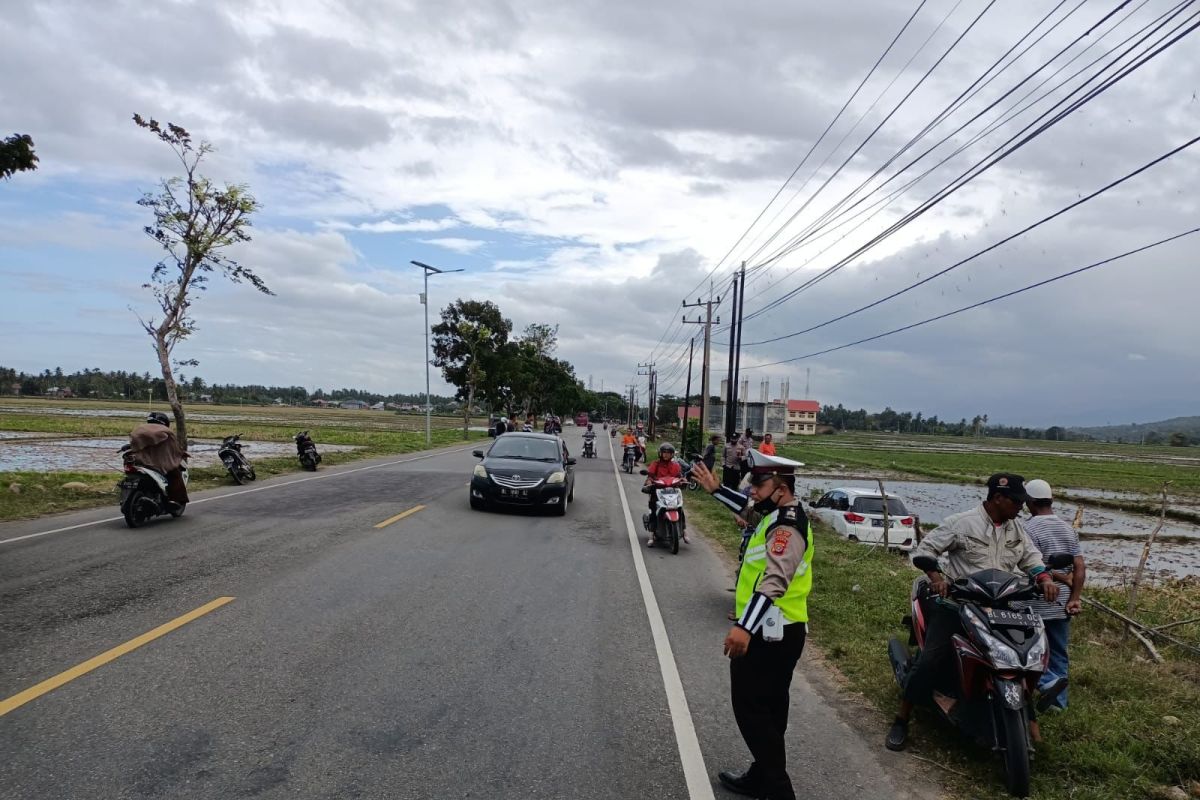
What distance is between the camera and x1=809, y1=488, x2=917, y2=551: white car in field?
1597cm

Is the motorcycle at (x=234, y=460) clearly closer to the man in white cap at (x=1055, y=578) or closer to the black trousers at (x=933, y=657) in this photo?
the black trousers at (x=933, y=657)

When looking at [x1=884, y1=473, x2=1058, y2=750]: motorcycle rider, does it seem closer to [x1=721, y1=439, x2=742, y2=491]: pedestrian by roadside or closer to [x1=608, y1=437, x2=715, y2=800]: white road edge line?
[x1=608, y1=437, x2=715, y2=800]: white road edge line

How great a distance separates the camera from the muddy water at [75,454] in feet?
66.3

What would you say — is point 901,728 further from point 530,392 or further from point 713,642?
point 530,392

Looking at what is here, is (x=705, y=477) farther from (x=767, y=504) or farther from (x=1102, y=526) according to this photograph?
(x=1102, y=526)

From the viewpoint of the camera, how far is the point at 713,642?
256 inches

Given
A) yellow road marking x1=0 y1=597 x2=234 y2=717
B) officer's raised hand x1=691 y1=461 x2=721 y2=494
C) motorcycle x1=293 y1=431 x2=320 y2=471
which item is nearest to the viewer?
yellow road marking x1=0 y1=597 x2=234 y2=717

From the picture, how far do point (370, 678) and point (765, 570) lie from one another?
2778 millimetres

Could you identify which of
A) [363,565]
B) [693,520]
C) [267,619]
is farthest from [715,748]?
[693,520]

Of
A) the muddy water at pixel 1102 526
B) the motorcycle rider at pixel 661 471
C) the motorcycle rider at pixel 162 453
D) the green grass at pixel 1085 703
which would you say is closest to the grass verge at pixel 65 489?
the motorcycle rider at pixel 162 453

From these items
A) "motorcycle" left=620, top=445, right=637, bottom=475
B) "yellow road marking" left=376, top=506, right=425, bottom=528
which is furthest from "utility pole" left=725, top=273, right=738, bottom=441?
"yellow road marking" left=376, top=506, right=425, bottom=528

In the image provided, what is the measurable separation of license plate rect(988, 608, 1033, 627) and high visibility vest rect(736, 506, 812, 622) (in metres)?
1.19

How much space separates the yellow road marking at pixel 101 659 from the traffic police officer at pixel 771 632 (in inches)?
152

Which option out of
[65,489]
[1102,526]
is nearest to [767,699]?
[65,489]
